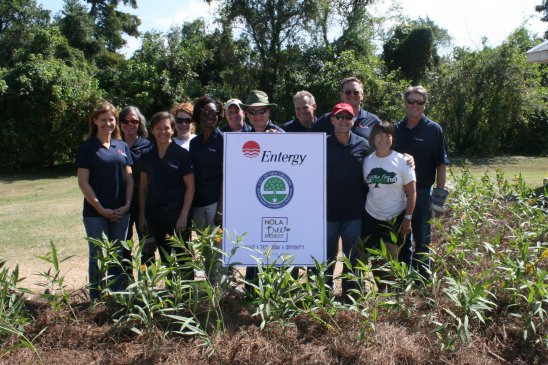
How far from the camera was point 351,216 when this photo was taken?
171 inches

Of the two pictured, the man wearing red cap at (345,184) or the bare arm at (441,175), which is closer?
the man wearing red cap at (345,184)

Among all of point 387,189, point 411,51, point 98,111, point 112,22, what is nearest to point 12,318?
point 98,111

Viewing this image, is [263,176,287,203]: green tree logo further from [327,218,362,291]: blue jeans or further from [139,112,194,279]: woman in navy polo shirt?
[139,112,194,279]: woman in navy polo shirt

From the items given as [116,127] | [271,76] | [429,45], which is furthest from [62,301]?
[429,45]

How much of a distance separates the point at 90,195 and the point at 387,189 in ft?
8.03

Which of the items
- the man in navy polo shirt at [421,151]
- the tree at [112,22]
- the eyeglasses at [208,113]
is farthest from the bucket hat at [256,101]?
the tree at [112,22]

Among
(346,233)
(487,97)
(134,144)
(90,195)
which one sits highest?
(487,97)

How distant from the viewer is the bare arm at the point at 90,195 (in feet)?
14.4

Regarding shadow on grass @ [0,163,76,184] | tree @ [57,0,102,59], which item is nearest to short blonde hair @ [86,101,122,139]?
shadow on grass @ [0,163,76,184]

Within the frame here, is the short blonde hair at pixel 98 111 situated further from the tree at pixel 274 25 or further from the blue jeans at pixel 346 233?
the tree at pixel 274 25

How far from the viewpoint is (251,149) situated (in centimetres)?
407

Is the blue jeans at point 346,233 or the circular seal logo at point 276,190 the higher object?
the circular seal logo at point 276,190

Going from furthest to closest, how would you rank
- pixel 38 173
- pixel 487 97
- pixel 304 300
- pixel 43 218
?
pixel 487 97 → pixel 38 173 → pixel 43 218 → pixel 304 300

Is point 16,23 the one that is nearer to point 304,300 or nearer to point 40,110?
point 40,110
